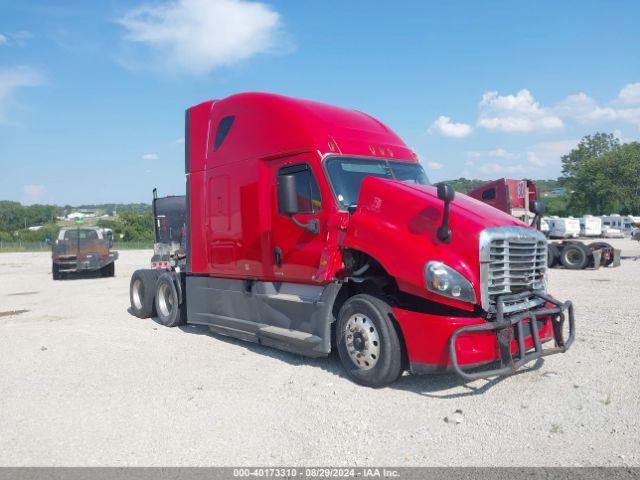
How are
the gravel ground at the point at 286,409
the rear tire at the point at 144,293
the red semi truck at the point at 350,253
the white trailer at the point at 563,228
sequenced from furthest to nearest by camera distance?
the white trailer at the point at 563,228, the rear tire at the point at 144,293, the red semi truck at the point at 350,253, the gravel ground at the point at 286,409

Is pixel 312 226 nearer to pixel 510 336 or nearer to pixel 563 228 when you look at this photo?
pixel 510 336

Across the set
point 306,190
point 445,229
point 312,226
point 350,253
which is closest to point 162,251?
point 306,190

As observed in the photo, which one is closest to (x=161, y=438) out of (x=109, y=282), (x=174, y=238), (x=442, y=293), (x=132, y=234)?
(x=442, y=293)

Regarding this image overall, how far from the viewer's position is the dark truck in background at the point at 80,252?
2203 centimetres

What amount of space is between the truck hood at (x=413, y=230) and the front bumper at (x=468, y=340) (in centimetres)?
23

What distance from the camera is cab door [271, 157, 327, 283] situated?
21.6 ft

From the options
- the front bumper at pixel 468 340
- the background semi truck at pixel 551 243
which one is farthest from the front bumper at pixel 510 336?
the background semi truck at pixel 551 243

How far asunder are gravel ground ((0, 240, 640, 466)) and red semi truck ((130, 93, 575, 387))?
36 centimetres

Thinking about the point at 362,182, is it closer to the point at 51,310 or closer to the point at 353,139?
the point at 353,139

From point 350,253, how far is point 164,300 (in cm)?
543

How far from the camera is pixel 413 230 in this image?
5566 mm

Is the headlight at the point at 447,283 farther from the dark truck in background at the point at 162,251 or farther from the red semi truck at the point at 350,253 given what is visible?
the dark truck in background at the point at 162,251

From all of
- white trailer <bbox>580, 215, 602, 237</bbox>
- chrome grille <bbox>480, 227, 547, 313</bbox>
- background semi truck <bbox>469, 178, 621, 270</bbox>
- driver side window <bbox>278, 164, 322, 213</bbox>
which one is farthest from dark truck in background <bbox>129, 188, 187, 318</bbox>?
white trailer <bbox>580, 215, 602, 237</bbox>

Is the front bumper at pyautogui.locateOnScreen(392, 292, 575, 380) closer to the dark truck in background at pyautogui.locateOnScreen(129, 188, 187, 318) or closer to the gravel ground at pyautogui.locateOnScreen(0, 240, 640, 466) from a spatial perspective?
the gravel ground at pyautogui.locateOnScreen(0, 240, 640, 466)
